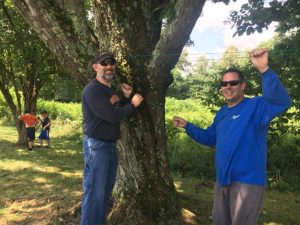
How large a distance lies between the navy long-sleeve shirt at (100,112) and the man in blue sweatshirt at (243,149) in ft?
3.89

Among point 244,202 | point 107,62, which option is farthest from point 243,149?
point 107,62

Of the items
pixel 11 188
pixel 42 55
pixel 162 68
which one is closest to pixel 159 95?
pixel 162 68

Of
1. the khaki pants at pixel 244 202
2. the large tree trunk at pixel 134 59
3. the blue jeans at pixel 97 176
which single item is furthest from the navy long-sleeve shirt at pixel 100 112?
→ the khaki pants at pixel 244 202

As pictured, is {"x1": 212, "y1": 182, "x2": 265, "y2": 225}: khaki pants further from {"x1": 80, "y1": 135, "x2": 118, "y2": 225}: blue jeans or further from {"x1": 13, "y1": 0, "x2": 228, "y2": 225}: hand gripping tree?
{"x1": 13, "y1": 0, "x2": 228, "y2": 225}: hand gripping tree

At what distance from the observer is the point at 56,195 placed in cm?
803

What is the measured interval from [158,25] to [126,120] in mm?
1539

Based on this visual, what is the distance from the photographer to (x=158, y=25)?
5918 millimetres

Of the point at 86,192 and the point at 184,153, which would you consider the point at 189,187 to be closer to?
the point at 184,153

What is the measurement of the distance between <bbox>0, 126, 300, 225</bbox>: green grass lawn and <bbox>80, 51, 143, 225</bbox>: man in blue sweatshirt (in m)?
1.55

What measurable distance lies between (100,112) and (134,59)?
1.41 metres

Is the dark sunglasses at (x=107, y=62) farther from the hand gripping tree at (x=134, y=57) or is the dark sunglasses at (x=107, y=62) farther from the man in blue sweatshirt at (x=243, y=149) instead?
the man in blue sweatshirt at (x=243, y=149)

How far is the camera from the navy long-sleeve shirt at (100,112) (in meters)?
4.29

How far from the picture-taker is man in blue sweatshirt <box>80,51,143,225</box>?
432cm

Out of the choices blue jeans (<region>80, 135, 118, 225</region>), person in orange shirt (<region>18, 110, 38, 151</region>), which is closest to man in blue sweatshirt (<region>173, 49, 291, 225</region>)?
blue jeans (<region>80, 135, 118, 225</region>)
